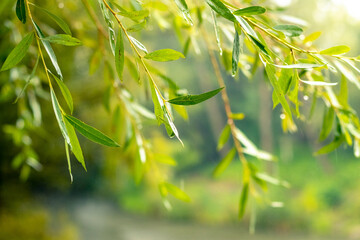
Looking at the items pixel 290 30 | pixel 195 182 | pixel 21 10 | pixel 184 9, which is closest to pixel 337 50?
pixel 290 30

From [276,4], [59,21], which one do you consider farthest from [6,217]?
[59,21]

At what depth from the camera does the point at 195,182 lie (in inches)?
315

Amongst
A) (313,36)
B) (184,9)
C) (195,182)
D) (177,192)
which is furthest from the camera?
(195,182)

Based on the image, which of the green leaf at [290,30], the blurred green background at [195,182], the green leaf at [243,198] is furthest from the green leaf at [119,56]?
the blurred green background at [195,182]

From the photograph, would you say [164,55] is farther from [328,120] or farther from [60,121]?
[328,120]

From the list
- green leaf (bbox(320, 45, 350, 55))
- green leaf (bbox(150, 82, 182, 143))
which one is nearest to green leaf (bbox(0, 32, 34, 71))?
green leaf (bbox(150, 82, 182, 143))

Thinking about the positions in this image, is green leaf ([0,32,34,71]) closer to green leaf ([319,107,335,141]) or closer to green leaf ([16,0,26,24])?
green leaf ([16,0,26,24])

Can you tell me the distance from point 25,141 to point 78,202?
243 inches

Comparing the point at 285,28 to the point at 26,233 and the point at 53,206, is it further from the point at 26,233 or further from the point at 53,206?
the point at 53,206

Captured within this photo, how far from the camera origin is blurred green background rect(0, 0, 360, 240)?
373cm

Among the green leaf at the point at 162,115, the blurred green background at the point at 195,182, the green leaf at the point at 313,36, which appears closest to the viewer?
the green leaf at the point at 162,115

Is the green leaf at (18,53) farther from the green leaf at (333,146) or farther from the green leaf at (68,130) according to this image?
the green leaf at (333,146)

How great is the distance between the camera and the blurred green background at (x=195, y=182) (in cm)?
373

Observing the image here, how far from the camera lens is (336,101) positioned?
575 mm
